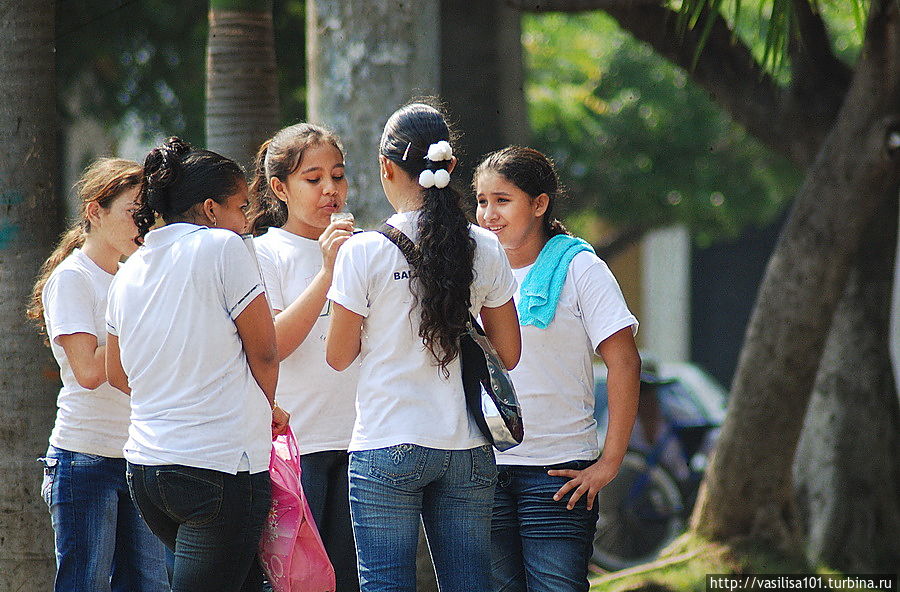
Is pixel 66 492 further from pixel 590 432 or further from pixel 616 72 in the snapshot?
pixel 616 72


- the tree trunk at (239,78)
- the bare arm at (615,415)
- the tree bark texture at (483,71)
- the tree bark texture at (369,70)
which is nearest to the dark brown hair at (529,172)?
the bare arm at (615,415)

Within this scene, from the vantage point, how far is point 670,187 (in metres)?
13.1

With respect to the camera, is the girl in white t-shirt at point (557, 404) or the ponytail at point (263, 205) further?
the ponytail at point (263, 205)

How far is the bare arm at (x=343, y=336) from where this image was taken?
2.93 metres

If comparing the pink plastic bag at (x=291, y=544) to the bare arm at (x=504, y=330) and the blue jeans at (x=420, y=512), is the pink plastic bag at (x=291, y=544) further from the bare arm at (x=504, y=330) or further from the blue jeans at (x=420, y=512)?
the bare arm at (x=504, y=330)

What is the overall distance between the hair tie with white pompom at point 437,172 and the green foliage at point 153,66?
5180 mm

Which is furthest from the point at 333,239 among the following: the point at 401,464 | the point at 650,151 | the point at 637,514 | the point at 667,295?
the point at 667,295

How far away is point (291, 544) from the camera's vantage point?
3115mm

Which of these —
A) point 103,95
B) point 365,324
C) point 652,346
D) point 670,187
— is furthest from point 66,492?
point 652,346

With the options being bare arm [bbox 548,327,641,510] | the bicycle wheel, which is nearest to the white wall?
the bicycle wheel

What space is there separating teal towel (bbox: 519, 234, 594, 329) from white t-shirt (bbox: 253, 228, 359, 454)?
1.81 ft

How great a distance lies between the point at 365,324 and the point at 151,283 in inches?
21.7

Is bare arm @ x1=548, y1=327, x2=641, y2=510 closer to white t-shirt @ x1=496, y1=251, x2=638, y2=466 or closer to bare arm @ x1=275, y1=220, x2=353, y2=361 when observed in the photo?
white t-shirt @ x1=496, y1=251, x2=638, y2=466

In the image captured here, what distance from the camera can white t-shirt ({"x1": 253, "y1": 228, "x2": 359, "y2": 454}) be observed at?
3.48 m
